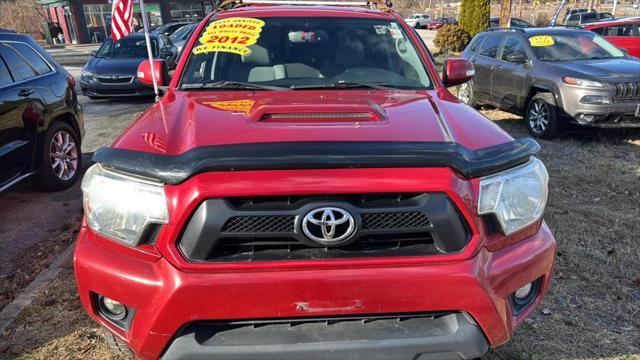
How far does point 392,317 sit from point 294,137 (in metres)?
0.81

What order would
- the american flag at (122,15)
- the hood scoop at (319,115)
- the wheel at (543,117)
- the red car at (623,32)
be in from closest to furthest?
the hood scoop at (319,115) < the wheel at (543,117) < the american flag at (122,15) < the red car at (623,32)

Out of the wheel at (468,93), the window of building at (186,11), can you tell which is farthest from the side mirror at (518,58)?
the window of building at (186,11)

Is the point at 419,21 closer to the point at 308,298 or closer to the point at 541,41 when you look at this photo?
the point at 541,41

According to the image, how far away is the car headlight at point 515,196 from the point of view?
1923 millimetres

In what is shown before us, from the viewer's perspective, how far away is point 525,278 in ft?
6.66

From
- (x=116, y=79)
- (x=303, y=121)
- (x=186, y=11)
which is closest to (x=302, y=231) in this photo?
(x=303, y=121)

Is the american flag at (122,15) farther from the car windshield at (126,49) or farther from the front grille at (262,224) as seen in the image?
the front grille at (262,224)

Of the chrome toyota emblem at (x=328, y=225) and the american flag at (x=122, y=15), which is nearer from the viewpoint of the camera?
the chrome toyota emblem at (x=328, y=225)

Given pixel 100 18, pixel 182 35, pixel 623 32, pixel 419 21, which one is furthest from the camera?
pixel 419 21

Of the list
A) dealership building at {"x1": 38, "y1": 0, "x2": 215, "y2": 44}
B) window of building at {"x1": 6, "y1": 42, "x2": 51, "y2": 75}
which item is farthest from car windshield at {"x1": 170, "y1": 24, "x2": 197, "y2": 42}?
dealership building at {"x1": 38, "y1": 0, "x2": 215, "y2": 44}

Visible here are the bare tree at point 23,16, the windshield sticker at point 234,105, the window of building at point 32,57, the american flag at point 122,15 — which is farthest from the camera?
the bare tree at point 23,16

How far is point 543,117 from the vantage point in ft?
24.6

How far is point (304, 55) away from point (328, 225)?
182 centimetres

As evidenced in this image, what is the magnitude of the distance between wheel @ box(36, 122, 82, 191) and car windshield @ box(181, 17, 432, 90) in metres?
2.73
